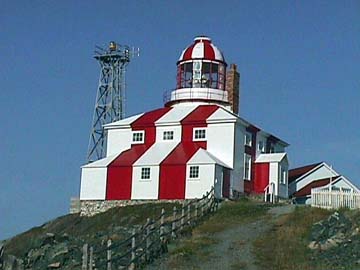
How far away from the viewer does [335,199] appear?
125 ft

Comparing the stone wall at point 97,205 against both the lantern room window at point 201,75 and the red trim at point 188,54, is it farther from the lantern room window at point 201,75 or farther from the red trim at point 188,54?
the red trim at point 188,54

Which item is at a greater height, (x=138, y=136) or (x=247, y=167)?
(x=138, y=136)

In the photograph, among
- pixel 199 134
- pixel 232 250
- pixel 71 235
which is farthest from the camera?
pixel 199 134

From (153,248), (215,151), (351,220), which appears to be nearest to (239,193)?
(215,151)

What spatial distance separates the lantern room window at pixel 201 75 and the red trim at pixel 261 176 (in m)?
5.45

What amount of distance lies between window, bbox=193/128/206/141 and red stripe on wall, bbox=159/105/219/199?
0.18 m

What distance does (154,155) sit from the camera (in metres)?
47.8

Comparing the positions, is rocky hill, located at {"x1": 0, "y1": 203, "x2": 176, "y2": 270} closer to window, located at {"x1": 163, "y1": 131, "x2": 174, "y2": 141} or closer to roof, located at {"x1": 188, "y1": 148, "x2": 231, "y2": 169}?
roof, located at {"x1": 188, "y1": 148, "x2": 231, "y2": 169}

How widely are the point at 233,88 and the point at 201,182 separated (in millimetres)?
9476

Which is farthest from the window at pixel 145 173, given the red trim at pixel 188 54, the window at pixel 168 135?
the red trim at pixel 188 54

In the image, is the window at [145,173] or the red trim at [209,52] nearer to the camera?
the window at [145,173]

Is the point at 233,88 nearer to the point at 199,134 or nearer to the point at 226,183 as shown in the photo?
the point at 199,134

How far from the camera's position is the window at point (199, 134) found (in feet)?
158

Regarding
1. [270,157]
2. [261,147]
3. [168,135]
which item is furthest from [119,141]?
[270,157]
